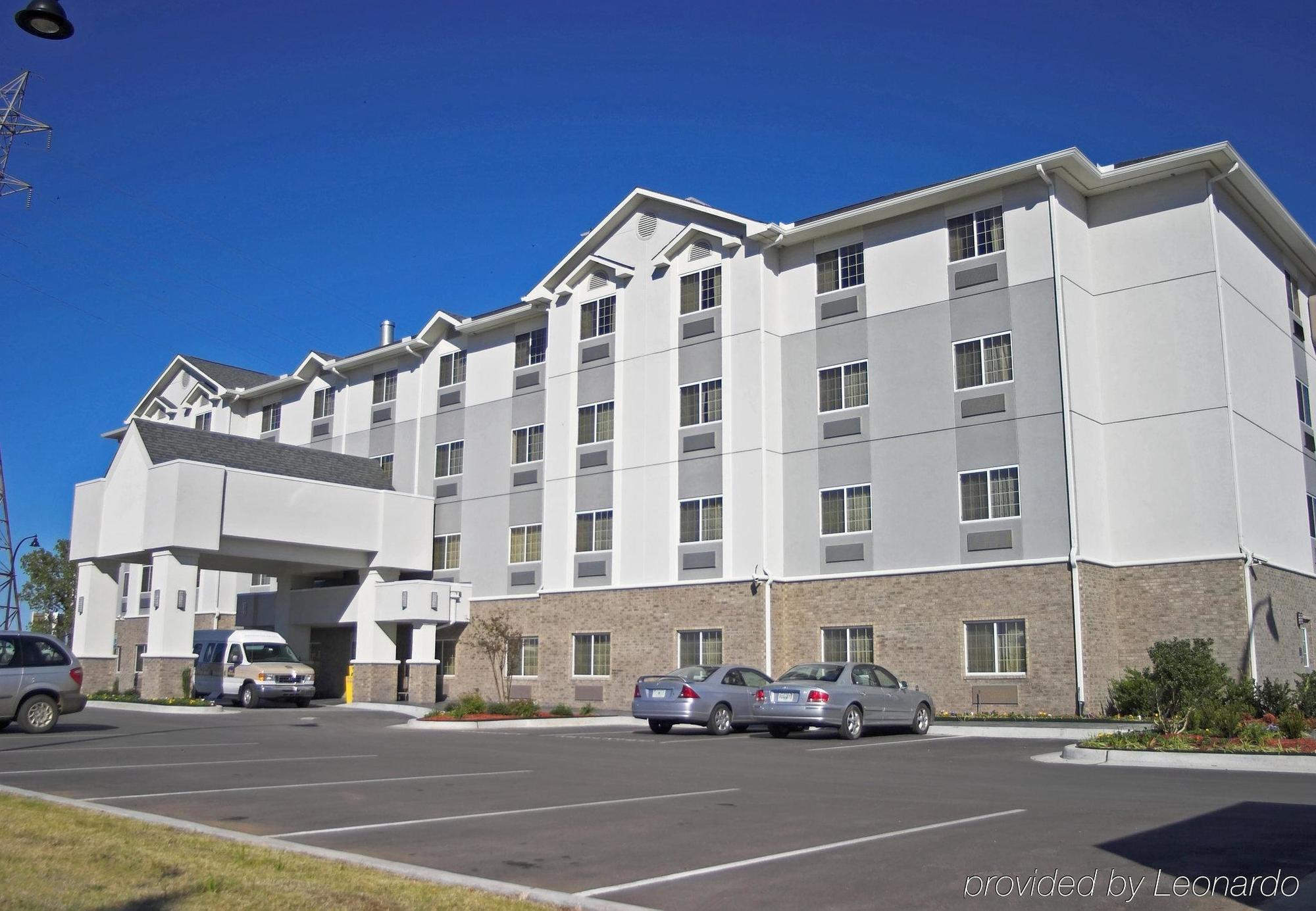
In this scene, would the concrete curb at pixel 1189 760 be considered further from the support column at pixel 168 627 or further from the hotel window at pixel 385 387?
the hotel window at pixel 385 387

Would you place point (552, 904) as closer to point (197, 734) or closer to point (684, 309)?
point (197, 734)

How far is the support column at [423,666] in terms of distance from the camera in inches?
1495

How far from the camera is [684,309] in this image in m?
35.3

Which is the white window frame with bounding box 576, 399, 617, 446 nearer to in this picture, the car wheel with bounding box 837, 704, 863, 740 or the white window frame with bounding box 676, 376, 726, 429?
the white window frame with bounding box 676, 376, 726, 429

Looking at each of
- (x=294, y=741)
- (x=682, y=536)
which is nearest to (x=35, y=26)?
(x=294, y=741)

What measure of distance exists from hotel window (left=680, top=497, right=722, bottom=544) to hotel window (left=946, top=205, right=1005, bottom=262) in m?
9.51

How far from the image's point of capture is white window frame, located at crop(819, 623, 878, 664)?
30.4 metres

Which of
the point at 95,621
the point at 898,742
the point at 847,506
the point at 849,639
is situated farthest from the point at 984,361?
the point at 95,621

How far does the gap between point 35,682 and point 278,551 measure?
58.6 feet

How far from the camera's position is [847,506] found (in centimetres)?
3173

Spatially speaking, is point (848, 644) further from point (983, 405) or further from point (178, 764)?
point (178, 764)

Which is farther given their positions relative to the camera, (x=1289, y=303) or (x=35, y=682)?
(x=1289, y=303)

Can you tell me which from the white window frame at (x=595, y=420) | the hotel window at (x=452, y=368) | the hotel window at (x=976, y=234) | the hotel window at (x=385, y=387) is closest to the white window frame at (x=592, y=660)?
the white window frame at (x=595, y=420)

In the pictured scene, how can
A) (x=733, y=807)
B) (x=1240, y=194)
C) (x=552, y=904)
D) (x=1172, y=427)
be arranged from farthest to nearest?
(x=1240, y=194)
(x=1172, y=427)
(x=733, y=807)
(x=552, y=904)
